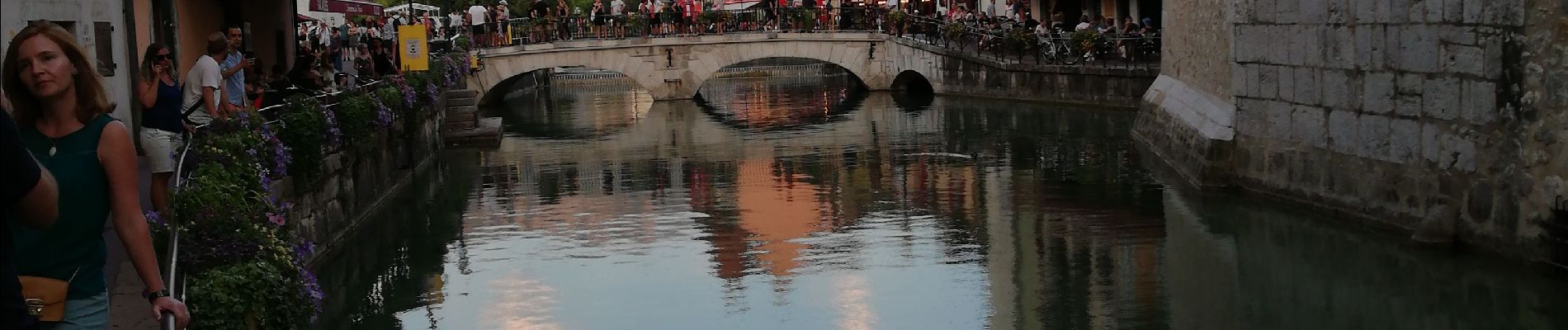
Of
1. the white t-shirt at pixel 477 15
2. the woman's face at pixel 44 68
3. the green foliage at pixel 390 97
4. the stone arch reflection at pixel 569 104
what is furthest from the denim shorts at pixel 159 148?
the white t-shirt at pixel 477 15

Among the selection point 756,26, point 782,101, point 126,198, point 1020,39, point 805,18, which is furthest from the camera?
point 756,26

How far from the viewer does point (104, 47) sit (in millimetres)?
14102

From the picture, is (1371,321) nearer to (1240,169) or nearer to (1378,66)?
(1378,66)

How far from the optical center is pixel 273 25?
849 inches

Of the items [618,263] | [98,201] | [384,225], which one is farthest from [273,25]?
[98,201]

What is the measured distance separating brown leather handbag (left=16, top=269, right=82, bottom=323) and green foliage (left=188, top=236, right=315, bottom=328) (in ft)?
11.0

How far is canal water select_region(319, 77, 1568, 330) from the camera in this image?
10.6 m

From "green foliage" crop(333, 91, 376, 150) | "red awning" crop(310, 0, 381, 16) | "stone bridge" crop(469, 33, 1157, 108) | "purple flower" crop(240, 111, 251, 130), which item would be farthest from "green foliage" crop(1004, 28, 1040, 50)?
"purple flower" crop(240, 111, 251, 130)

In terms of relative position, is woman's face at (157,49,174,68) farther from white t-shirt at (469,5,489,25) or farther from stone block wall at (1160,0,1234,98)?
white t-shirt at (469,5,489,25)

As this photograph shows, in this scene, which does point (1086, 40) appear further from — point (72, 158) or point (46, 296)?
point (46, 296)

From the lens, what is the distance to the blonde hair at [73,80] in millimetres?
4398

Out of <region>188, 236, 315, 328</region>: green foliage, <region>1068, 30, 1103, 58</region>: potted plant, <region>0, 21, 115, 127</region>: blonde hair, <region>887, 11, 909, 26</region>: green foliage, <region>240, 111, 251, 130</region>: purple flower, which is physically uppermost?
<region>887, 11, 909, 26</region>: green foliage

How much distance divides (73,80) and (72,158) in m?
0.20

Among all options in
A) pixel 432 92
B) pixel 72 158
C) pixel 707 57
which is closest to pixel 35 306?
pixel 72 158
